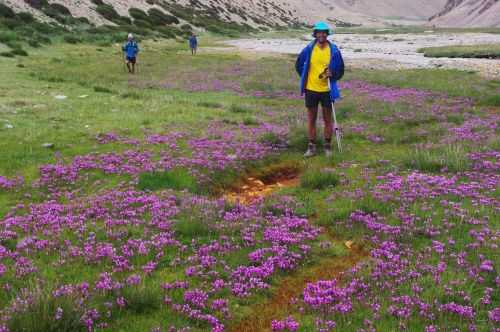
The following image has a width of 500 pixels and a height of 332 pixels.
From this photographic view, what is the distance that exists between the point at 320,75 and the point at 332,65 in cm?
48

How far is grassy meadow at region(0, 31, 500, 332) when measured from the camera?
18.7 feet

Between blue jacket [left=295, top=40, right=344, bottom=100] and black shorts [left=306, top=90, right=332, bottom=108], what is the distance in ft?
0.60

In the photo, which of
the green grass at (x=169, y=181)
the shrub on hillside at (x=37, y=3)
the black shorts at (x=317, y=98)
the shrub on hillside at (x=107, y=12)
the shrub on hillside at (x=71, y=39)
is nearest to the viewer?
the green grass at (x=169, y=181)

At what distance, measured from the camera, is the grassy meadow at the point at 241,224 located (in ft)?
18.7

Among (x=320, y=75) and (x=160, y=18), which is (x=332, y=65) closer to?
(x=320, y=75)

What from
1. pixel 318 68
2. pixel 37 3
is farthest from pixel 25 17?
pixel 318 68

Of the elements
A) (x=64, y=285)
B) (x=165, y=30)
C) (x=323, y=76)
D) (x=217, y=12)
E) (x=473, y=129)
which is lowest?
(x=64, y=285)

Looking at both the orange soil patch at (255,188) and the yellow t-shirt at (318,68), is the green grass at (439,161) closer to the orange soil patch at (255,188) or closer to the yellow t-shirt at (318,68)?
the orange soil patch at (255,188)

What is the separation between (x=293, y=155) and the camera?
45.2 ft

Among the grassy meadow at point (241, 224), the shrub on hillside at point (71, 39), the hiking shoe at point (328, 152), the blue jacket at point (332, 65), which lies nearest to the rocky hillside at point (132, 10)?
the shrub on hillside at point (71, 39)

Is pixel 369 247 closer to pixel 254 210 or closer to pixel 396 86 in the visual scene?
pixel 254 210

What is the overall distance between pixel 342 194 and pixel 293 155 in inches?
159

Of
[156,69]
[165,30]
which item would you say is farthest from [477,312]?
[165,30]

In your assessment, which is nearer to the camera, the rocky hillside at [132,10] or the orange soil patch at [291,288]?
the orange soil patch at [291,288]
